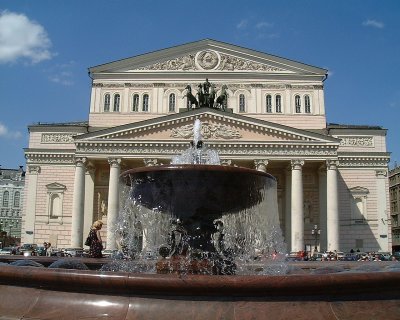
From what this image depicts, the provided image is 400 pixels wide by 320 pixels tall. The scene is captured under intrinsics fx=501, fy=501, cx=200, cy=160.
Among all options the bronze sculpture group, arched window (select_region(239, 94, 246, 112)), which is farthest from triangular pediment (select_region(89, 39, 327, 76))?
the bronze sculpture group

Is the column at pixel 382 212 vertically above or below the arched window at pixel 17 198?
below

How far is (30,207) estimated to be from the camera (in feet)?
144

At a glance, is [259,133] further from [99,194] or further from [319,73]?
[99,194]

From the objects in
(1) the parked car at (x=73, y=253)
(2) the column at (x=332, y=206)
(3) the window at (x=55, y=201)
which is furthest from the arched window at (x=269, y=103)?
(1) the parked car at (x=73, y=253)

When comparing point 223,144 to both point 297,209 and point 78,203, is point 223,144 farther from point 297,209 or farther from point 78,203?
point 78,203

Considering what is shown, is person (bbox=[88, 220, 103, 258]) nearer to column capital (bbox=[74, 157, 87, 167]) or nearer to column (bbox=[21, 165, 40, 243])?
column capital (bbox=[74, 157, 87, 167])

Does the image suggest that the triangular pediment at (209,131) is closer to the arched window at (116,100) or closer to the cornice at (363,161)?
the cornice at (363,161)

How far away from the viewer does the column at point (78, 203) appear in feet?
125

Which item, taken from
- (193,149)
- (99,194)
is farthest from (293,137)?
(193,149)

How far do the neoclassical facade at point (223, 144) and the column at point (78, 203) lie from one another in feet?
0.25

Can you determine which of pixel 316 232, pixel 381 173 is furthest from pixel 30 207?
pixel 381 173

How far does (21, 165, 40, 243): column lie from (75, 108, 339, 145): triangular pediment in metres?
8.44

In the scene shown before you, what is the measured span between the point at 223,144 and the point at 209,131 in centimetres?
160

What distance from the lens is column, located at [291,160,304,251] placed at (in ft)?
122
